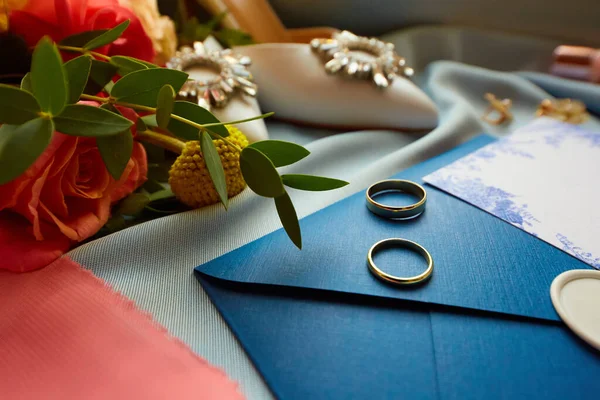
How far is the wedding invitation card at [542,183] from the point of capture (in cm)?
40

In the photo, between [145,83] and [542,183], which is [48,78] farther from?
[542,183]

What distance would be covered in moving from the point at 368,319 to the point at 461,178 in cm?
21

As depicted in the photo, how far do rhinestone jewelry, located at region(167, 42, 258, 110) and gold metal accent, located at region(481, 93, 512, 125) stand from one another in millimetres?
320

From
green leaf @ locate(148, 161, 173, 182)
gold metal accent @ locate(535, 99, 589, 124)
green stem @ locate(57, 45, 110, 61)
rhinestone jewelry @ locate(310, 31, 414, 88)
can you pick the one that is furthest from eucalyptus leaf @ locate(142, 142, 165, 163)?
gold metal accent @ locate(535, 99, 589, 124)

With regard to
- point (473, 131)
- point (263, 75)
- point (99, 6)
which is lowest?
point (473, 131)

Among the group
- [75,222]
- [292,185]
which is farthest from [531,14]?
[75,222]

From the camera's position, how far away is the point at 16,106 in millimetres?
262

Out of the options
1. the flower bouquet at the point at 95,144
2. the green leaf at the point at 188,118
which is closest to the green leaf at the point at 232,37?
the flower bouquet at the point at 95,144

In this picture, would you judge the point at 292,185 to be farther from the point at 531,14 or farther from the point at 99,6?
the point at 531,14

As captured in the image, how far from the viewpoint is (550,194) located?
0.44m

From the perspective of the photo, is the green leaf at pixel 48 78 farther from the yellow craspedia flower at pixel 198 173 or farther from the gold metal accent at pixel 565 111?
the gold metal accent at pixel 565 111

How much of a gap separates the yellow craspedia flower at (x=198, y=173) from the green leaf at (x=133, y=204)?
3 cm

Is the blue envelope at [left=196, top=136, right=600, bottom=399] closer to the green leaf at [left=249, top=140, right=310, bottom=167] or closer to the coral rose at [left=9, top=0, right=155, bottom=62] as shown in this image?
the green leaf at [left=249, top=140, right=310, bottom=167]

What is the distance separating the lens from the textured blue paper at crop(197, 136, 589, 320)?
1.08 ft
